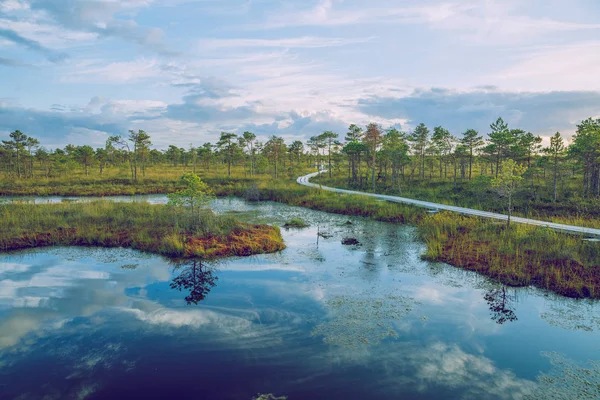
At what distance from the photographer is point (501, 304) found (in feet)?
35.4

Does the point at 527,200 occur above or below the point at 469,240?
above

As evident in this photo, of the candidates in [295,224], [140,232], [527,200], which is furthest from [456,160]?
[140,232]

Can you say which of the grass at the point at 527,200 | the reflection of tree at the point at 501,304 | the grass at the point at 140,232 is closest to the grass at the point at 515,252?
the reflection of tree at the point at 501,304

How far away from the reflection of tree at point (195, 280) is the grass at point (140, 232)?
0.98 m

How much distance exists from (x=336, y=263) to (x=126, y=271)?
8.56 metres

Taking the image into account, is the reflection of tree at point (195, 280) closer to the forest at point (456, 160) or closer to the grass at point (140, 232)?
the grass at point (140, 232)

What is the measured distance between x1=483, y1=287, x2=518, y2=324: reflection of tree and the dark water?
0.06 m

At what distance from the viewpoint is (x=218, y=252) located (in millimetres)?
15414

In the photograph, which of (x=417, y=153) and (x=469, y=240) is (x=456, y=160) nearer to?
(x=417, y=153)

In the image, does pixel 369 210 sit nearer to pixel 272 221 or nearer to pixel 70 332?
pixel 272 221

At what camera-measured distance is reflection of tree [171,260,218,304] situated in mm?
11363

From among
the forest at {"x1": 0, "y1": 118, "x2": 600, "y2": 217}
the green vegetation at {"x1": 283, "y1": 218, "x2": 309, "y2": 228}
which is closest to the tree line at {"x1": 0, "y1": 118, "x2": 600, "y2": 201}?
the forest at {"x1": 0, "y1": 118, "x2": 600, "y2": 217}

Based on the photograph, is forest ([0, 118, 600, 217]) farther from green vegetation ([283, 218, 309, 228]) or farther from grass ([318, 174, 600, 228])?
green vegetation ([283, 218, 309, 228])

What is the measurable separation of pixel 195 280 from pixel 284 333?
5.26 meters
